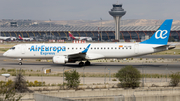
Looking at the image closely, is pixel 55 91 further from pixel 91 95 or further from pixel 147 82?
pixel 147 82

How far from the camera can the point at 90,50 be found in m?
41.4

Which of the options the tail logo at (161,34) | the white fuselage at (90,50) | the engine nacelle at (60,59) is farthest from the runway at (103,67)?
the tail logo at (161,34)

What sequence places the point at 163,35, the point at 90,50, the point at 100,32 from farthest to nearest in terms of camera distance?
1. the point at 100,32
2. the point at 90,50
3. the point at 163,35

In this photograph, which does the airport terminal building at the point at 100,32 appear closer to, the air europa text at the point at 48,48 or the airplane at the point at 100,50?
the airplane at the point at 100,50

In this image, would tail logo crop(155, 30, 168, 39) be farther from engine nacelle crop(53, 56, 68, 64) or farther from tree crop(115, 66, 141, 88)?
tree crop(115, 66, 141, 88)

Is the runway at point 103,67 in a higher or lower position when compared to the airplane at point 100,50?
lower

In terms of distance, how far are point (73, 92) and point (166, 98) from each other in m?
8.93

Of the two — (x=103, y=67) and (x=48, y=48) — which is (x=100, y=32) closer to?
(x=48, y=48)

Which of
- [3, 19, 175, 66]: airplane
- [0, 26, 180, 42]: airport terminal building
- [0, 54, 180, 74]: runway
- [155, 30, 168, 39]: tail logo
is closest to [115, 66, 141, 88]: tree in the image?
[0, 54, 180, 74]: runway

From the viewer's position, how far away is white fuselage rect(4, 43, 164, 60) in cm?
4081

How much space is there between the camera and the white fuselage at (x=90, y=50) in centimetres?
4081

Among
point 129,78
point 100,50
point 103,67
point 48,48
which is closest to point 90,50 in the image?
point 100,50

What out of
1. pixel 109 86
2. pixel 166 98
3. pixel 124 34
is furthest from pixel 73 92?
pixel 124 34

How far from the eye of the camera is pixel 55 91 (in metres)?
22.6
